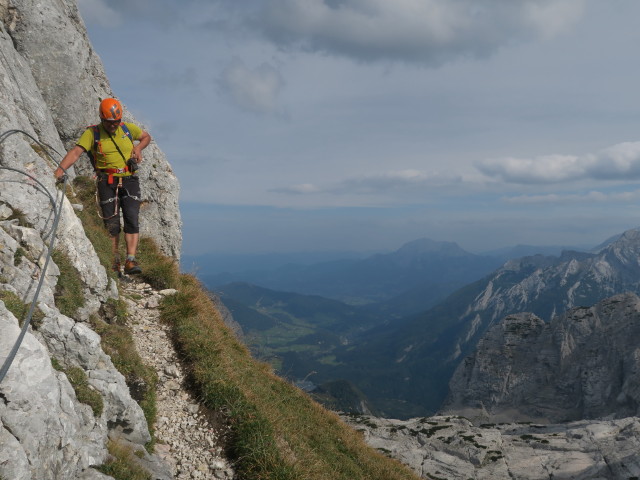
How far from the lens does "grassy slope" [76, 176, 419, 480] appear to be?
916 centimetres

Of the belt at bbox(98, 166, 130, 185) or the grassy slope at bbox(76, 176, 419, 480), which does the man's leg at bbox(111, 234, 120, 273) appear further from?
the belt at bbox(98, 166, 130, 185)

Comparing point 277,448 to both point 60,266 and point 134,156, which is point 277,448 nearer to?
point 60,266

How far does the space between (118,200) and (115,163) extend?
4.88 feet

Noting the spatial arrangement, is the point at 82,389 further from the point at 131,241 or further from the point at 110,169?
the point at 110,169

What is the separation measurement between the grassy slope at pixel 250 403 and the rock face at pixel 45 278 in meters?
2.08

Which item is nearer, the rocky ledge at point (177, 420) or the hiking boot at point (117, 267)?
the rocky ledge at point (177, 420)

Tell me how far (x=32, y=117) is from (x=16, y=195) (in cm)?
655

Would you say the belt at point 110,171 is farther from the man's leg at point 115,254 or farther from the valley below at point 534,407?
the valley below at point 534,407

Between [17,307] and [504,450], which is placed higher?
[17,307]

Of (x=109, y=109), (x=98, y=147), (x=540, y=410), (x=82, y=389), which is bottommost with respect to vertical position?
(x=540, y=410)

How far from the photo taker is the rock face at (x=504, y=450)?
93.8ft

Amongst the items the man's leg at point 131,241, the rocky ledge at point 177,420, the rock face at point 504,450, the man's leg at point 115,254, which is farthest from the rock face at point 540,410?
the man's leg at point 131,241

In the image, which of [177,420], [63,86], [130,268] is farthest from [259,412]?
[63,86]

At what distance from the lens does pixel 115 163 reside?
12.6 metres
